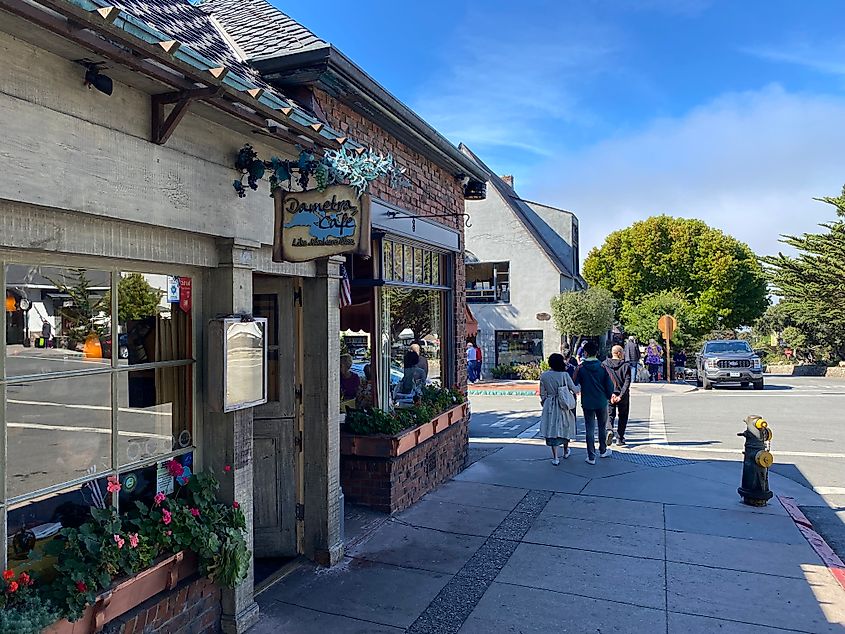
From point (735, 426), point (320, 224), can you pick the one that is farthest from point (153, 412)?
point (735, 426)

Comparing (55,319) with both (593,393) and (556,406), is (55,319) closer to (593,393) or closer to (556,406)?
(556,406)

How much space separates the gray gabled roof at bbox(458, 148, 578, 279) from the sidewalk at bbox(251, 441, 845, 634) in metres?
15.9

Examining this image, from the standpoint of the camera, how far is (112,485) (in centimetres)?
364

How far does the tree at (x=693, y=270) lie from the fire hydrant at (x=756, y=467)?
28.5 meters

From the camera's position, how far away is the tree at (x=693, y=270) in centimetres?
3538

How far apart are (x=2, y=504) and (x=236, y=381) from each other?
1533mm

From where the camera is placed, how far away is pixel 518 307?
25922 mm

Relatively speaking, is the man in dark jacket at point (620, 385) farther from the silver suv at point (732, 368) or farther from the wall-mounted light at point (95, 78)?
the silver suv at point (732, 368)

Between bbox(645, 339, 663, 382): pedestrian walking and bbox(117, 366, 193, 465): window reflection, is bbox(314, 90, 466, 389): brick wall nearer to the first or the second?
bbox(117, 366, 193, 465): window reflection

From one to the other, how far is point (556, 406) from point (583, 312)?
14710mm

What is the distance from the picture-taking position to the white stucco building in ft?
84.0

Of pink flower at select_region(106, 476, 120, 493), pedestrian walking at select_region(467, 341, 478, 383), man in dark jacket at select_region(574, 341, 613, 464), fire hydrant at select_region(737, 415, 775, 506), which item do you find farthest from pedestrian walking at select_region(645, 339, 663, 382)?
pink flower at select_region(106, 476, 120, 493)

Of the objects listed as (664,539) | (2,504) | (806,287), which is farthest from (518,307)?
(2,504)

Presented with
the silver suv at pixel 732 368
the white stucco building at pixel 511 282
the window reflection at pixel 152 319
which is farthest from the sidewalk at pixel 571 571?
the white stucco building at pixel 511 282
